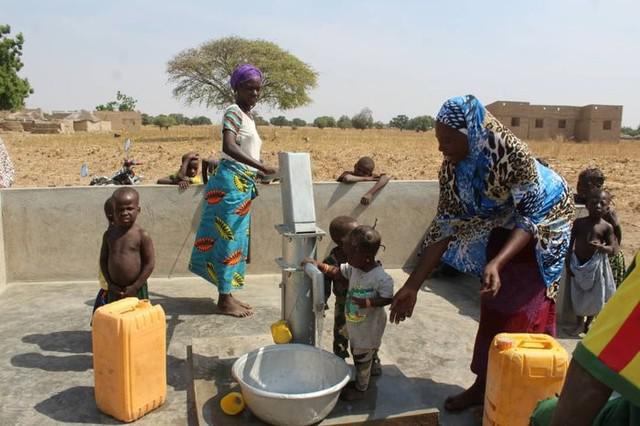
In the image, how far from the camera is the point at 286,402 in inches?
93.7

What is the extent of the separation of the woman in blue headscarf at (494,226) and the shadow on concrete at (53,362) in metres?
1.97

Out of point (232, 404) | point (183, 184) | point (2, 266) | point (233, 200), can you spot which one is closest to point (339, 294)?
point (232, 404)

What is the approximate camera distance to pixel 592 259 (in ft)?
14.1

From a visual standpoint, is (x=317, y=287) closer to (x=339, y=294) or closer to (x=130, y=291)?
(x=339, y=294)

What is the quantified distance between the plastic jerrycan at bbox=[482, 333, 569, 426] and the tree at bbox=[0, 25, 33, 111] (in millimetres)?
32893

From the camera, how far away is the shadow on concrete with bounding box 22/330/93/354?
→ 363 centimetres

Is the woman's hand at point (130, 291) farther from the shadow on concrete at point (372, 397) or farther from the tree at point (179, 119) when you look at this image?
the tree at point (179, 119)

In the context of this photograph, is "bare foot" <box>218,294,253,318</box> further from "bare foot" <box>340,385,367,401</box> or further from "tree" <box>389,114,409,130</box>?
"tree" <box>389,114,409,130</box>

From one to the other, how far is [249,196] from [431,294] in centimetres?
198

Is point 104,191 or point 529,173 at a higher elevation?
point 529,173

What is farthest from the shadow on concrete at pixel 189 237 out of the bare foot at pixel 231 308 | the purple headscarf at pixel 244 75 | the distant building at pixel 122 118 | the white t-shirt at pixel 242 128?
the distant building at pixel 122 118

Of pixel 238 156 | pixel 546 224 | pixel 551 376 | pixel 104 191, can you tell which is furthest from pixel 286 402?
pixel 104 191

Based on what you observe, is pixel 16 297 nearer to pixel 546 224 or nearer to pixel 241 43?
pixel 546 224

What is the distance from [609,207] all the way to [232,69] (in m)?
27.0
